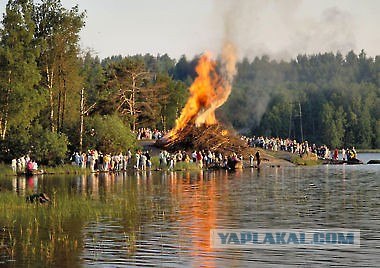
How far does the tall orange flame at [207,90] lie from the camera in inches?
3346

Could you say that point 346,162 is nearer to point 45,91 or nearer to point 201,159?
point 201,159

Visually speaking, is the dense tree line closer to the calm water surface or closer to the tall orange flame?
the tall orange flame

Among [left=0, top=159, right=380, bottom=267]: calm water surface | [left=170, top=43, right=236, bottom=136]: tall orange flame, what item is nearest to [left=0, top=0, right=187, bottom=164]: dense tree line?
[left=170, top=43, right=236, bottom=136]: tall orange flame

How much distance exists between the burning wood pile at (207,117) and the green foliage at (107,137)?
26.9 ft

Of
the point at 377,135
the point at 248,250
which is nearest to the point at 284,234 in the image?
the point at 248,250

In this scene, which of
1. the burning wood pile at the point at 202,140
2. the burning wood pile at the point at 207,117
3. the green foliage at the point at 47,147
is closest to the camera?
the green foliage at the point at 47,147

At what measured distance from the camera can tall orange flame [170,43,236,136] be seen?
279 ft

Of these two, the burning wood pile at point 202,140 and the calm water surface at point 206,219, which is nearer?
the calm water surface at point 206,219

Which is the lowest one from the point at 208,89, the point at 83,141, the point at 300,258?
the point at 300,258

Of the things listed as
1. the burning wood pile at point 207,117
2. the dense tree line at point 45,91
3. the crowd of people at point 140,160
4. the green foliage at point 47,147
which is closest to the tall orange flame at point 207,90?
the burning wood pile at point 207,117

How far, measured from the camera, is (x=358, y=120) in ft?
606

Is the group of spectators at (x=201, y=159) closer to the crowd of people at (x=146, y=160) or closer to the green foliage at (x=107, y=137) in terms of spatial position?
the crowd of people at (x=146, y=160)

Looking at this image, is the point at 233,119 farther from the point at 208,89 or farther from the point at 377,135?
the point at 208,89

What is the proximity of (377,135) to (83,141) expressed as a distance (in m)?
117
